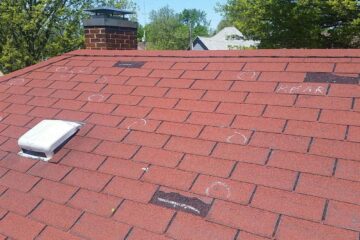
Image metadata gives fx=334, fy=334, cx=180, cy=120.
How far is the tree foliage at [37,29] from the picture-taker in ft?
53.3

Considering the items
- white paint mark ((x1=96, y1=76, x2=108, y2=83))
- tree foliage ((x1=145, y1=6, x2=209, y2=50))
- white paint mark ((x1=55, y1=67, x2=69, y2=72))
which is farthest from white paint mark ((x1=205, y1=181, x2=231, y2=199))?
tree foliage ((x1=145, y1=6, x2=209, y2=50))

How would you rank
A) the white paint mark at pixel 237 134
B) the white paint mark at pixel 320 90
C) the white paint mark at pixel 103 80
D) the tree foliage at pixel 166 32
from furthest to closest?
the tree foliage at pixel 166 32
the white paint mark at pixel 103 80
the white paint mark at pixel 320 90
the white paint mark at pixel 237 134

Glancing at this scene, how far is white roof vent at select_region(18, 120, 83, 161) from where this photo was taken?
3.04m

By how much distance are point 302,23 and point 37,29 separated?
13.1 m

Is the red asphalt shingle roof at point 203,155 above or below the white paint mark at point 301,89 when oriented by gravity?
below

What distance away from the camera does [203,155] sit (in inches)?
103

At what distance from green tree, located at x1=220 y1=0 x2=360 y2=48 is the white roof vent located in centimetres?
1170

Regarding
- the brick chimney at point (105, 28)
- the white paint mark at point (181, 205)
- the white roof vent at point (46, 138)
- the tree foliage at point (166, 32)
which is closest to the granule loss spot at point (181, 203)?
the white paint mark at point (181, 205)

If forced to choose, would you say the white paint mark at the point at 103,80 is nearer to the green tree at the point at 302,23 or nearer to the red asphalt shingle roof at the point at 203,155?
the red asphalt shingle roof at the point at 203,155

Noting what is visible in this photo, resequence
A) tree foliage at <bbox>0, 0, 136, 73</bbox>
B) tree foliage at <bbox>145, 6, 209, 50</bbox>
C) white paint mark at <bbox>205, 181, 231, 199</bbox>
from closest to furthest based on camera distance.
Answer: white paint mark at <bbox>205, 181, 231, 199</bbox> < tree foliage at <bbox>0, 0, 136, 73</bbox> < tree foliage at <bbox>145, 6, 209, 50</bbox>

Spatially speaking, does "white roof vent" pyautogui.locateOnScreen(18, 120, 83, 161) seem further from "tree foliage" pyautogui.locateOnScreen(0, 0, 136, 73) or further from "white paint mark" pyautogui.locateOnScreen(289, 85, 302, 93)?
"tree foliage" pyautogui.locateOnScreen(0, 0, 136, 73)

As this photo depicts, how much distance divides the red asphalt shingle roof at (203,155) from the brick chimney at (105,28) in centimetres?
187

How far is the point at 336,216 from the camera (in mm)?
1886

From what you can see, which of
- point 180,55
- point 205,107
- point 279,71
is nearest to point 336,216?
point 205,107
